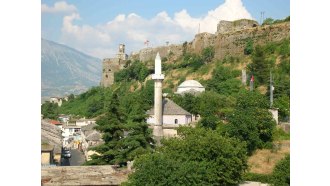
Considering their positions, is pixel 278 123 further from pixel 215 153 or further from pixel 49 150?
pixel 49 150

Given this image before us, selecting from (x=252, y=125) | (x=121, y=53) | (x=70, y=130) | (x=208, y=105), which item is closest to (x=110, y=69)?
(x=121, y=53)

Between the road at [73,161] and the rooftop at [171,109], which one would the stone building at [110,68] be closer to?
the road at [73,161]

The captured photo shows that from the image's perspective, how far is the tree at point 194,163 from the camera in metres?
8.20

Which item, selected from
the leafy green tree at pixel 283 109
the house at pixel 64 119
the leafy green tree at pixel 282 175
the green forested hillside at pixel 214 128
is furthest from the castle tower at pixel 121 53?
the leafy green tree at pixel 282 175

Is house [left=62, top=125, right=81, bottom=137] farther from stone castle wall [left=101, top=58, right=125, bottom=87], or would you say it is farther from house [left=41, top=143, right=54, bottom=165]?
house [left=41, top=143, right=54, bottom=165]

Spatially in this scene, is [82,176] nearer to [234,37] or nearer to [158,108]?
[158,108]

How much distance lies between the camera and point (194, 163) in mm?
8992

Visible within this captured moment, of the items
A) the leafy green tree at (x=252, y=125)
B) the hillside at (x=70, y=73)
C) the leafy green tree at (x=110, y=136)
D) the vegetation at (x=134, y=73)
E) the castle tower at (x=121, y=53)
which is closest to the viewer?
the leafy green tree at (x=110, y=136)

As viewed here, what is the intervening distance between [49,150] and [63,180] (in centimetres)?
369
